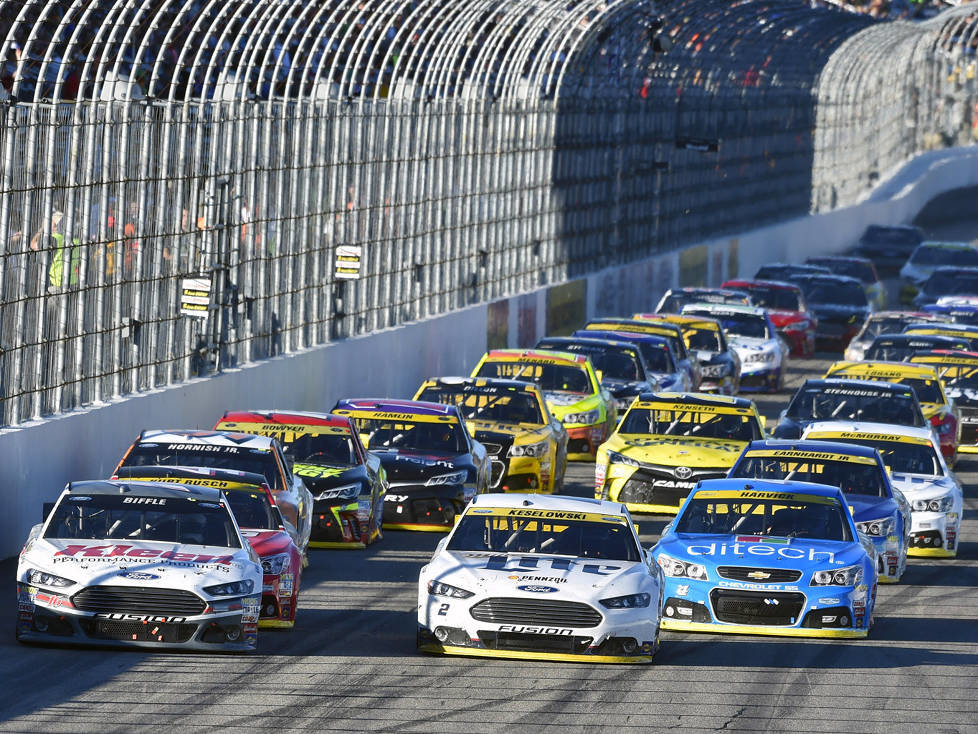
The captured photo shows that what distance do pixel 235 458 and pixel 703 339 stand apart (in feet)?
57.3

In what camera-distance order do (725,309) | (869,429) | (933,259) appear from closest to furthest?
(869,429) < (725,309) < (933,259)

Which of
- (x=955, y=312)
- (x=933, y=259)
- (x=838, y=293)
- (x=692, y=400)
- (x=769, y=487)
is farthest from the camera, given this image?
(x=933, y=259)

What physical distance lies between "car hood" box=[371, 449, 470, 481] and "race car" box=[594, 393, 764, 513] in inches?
77.6

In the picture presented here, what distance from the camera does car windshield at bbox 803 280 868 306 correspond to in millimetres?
45781

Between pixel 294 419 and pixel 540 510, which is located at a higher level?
pixel 540 510

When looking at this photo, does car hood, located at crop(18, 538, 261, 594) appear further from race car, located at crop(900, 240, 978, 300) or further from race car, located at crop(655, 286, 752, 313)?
race car, located at crop(900, 240, 978, 300)

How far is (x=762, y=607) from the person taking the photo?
634 inches

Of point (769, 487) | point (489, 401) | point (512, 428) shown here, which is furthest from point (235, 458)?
point (489, 401)

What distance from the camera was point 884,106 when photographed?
80750mm

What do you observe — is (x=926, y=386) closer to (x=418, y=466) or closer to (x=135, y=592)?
(x=418, y=466)

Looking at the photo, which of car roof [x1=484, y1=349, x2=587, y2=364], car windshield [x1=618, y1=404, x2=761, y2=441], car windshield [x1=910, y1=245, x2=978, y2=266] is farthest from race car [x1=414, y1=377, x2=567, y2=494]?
Answer: car windshield [x1=910, y1=245, x2=978, y2=266]

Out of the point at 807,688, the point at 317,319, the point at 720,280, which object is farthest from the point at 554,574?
the point at 720,280

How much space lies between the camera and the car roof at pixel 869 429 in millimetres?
22906

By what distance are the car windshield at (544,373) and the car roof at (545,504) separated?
Result: 11.6 metres
